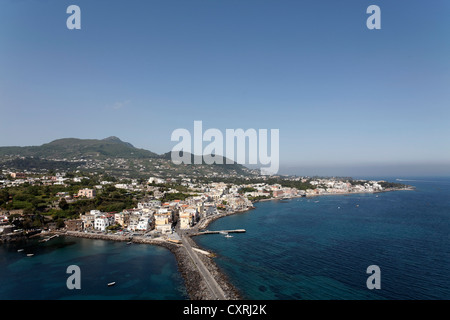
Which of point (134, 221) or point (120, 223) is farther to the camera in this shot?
point (120, 223)

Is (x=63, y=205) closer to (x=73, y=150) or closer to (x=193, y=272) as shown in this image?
(x=193, y=272)

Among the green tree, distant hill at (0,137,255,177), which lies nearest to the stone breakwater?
the green tree

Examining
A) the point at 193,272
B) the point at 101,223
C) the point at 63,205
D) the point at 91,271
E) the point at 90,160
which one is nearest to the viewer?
the point at 193,272

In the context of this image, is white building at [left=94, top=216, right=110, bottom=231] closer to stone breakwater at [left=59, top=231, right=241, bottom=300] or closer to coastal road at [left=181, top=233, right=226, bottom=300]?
stone breakwater at [left=59, top=231, right=241, bottom=300]

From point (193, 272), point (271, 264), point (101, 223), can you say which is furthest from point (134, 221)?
point (271, 264)

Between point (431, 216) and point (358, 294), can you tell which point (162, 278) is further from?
point (431, 216)

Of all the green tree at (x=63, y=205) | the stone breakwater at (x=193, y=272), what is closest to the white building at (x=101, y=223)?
the stone breakwater at (x=193, y=272)

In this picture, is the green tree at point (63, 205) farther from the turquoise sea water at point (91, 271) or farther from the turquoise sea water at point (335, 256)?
the turquoise sea water at point (335, 256)

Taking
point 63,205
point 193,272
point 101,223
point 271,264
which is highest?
point 63,205
